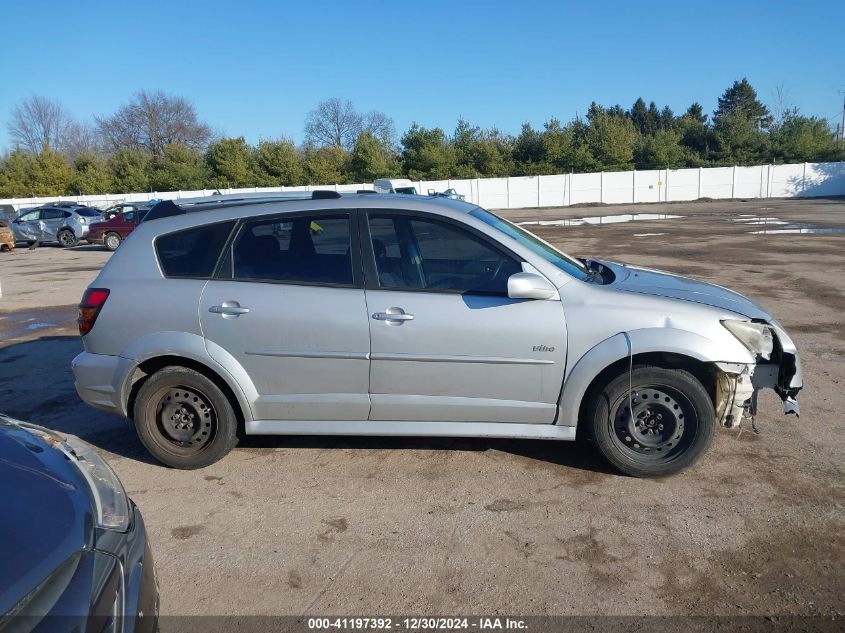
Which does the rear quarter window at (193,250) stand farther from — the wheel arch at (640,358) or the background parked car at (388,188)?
the wheel arch at (640,358)

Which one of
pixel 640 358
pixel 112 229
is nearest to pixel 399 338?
pixel 640 358

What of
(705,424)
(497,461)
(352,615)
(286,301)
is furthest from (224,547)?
(705,424)

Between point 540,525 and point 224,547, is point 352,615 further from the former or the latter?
point 540,525

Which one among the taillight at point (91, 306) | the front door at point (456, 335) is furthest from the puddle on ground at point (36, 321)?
the front door at point (456, 335)

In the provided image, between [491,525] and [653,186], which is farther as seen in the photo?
[653,186]

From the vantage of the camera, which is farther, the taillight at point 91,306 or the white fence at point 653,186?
the white fence at point 653,186

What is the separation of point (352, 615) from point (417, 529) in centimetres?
83

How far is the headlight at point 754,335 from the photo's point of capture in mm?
4305

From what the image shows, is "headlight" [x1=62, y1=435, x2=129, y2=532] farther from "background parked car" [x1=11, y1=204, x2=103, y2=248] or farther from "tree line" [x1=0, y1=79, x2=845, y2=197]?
"tree line" [x1=0, y1=79, x2=845, y2=197]

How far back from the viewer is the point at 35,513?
2361mm

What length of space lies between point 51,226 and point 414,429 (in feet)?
92.6

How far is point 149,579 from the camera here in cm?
256

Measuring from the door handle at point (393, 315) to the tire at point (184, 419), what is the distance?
1.31 meters

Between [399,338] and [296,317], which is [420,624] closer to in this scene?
[399,338]
